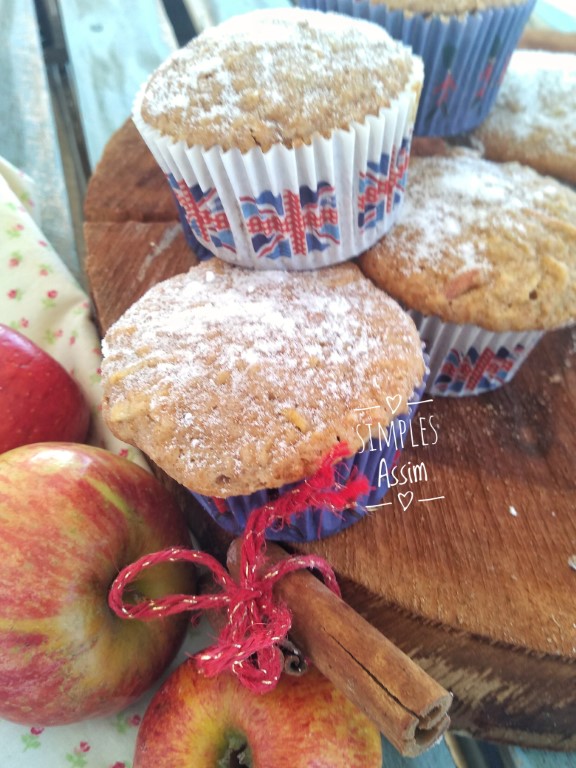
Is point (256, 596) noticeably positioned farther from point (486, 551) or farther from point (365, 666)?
point (486, 551)

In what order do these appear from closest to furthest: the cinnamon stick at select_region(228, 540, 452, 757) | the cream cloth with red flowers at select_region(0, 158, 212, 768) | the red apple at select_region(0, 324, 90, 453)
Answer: the cinnamon stick at select_region(228, 540, 452, 757), the red apple at select_region(0, 324, 90, 453), the cream cloth with red flowers at select_region(0, 158, 212, 768)

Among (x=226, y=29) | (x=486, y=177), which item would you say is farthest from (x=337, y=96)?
(x=486, y=177)

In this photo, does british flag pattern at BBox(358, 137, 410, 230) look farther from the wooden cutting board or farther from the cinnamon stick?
the cinnamon stick

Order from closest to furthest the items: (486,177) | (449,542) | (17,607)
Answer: (17,607), (449,542), (486,177)

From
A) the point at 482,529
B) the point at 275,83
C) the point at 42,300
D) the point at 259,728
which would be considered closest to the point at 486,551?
the point at 482,529

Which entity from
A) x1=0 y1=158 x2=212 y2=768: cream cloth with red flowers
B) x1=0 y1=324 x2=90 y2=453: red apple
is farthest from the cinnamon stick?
x1=0 y1=324 x2=90 y2=453: red apple

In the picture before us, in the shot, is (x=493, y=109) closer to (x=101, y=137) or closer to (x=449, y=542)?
(x=449, y=542)
